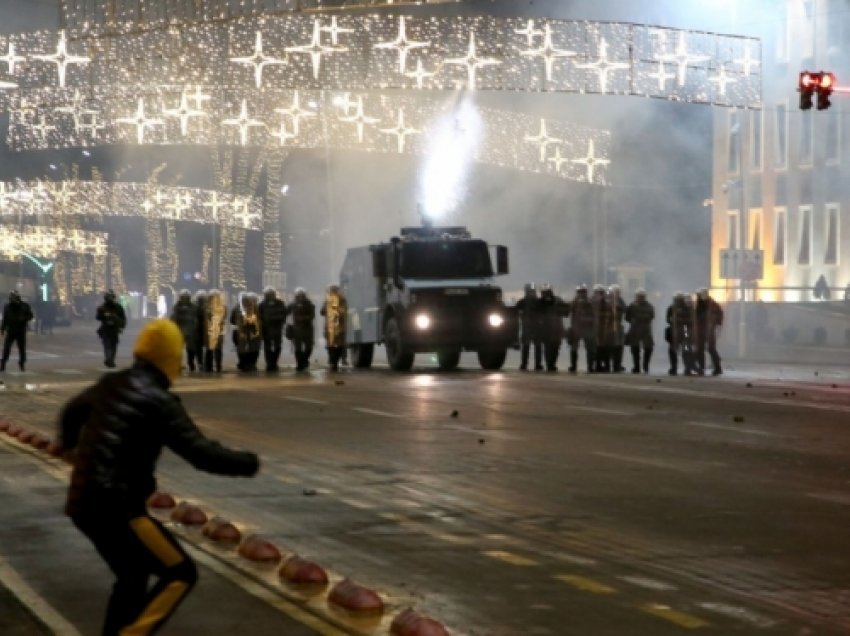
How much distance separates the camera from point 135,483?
255 inches

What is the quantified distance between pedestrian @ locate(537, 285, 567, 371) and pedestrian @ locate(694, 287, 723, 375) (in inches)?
120

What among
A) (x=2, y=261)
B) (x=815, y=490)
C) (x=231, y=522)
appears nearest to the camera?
(x=231, y=522)

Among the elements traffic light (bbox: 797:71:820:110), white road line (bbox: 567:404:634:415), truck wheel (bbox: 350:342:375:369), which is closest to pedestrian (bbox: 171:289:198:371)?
truck wheel (bbox: 350:342:375:369)

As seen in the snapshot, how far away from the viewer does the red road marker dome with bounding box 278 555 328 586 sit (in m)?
9.52

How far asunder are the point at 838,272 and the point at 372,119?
72.9 ft

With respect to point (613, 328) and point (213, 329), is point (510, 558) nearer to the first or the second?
point (613, 328)

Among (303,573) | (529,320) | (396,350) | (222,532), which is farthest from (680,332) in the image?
(303,573)

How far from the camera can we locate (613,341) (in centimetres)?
3425

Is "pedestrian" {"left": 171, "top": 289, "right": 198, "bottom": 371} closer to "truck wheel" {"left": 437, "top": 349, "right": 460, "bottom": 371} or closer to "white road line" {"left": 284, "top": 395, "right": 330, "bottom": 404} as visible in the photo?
"truck wheel" {"left": 437, "top": 349, "right": 460, "bottom": 371}

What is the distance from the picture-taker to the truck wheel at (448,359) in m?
Answer: 34.7

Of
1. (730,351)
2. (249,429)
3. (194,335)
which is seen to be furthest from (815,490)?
(730,351)

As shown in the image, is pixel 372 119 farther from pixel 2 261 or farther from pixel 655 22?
pixel 2 261

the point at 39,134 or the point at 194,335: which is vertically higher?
the point at 39,134

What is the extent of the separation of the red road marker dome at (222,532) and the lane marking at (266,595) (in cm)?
23
